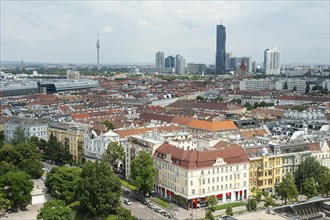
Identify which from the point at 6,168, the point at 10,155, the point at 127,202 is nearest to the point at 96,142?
the point at 10,155

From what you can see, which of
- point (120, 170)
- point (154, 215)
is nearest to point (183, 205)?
point (154, 215)

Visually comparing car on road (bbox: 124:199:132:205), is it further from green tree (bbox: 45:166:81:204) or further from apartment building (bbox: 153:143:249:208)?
green tree (bbox: 45:166:81:204)

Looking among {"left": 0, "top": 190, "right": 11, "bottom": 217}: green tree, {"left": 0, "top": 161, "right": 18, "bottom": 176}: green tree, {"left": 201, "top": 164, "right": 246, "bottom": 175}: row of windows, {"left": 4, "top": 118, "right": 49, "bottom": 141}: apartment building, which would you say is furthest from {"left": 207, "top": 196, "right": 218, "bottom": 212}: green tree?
{"left": 4, "top": 118, "right": 49, "bottom": 141}: apartment building

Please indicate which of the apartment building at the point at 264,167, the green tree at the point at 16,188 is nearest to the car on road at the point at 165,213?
the apartment building at the point at 264,167

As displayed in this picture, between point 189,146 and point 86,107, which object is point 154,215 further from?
point 86,107

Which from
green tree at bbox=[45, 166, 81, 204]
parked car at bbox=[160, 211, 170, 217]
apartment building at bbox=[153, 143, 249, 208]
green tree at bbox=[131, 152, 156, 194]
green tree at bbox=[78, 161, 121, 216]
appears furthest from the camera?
green tree at bbox=[131, 152, 156, 194]

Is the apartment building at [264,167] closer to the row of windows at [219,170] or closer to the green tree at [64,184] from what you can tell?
the row of windows at [219,170]
